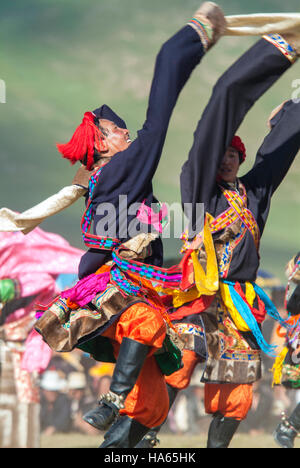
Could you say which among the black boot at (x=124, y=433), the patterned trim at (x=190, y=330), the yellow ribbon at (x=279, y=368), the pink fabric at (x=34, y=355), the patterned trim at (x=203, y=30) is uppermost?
the patterned trim at (x=203, y=30)

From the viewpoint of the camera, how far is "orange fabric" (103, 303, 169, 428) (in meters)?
3.06

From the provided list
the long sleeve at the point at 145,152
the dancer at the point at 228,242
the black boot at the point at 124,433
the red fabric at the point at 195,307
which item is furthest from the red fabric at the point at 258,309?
the black boot at the point at 124,433

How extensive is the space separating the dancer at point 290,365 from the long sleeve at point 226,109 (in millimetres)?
1214

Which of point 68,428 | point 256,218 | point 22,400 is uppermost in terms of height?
point 256,218

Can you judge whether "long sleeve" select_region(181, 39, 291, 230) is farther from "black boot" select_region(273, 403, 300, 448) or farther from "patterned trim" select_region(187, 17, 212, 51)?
"black boot" select_region(273, 403, 300, 448)

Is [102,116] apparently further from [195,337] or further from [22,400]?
[22,400]

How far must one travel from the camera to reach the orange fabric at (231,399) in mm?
3863

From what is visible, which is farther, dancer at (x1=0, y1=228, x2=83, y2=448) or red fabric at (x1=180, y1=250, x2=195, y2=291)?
dancer at (x1=0, y1=228, x2=83, y2=448)

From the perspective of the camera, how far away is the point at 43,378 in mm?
9008

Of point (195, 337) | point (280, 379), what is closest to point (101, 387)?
point (280, 379)

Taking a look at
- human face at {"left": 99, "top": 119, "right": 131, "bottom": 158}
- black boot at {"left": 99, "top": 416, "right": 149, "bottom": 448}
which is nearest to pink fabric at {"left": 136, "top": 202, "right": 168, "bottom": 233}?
human face at {"left": 99, "top": 119, "right": 131, "bottom": 158}

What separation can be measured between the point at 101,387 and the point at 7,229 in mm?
6212

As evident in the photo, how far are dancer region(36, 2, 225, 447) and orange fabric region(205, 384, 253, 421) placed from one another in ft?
1.85

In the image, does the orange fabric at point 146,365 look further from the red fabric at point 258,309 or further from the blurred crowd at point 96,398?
the blurred crowd at point 96,398
